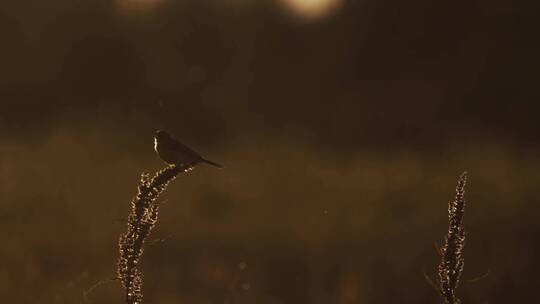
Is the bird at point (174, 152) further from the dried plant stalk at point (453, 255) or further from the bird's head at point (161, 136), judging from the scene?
the dried plant stalk at point (453, 255)

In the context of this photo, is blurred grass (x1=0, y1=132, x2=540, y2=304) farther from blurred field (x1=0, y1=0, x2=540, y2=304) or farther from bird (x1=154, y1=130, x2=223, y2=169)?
bird (x1=154, y1=130, x2=223, y2=169)

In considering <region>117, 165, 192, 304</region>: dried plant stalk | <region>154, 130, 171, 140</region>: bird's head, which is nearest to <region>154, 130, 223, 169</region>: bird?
<region>154, 130, 171, 140</region>: bird's head

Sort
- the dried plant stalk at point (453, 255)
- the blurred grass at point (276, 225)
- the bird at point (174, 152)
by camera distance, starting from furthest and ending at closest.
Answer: the blurred grass at point (276, 225), the bird at point (174, 152), the dried plant stalk at point (453, 255)

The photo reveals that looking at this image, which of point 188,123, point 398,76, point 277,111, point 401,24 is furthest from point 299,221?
point 401,24

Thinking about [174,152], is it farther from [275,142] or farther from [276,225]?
[275,142]

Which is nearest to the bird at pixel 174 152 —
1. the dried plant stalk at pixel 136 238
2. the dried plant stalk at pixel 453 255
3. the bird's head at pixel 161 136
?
the bird's head at pixel 161 136

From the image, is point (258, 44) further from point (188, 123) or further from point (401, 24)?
point (188, 123)
